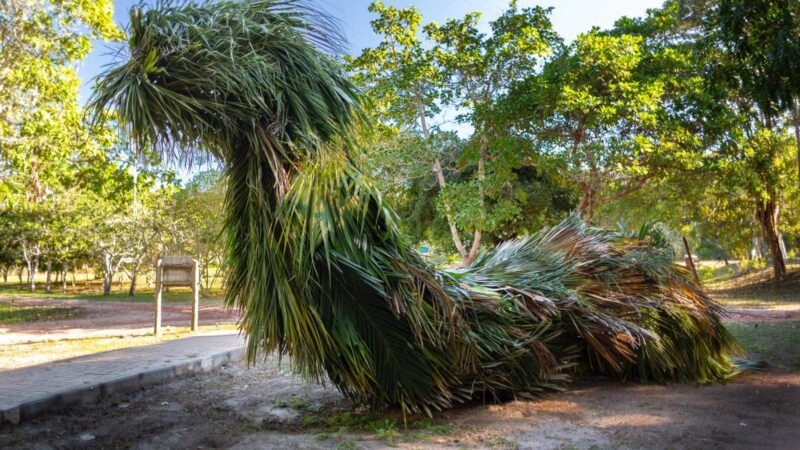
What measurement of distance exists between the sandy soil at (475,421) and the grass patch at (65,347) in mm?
2935

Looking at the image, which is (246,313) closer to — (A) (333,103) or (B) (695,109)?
(A) (333,103)

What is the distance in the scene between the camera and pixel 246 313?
4.49 m

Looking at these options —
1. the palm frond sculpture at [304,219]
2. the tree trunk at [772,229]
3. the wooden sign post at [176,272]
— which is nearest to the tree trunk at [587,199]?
the wooden sign post at [176,272]

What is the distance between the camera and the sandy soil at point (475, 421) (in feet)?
13.7

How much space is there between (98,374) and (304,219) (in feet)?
12.1

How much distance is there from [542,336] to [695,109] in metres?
10.3

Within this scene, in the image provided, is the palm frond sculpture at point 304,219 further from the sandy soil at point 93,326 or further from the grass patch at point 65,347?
the sandy soil at point 93,326

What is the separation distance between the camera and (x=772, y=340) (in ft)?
30.2

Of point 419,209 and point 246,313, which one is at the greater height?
point 419,209

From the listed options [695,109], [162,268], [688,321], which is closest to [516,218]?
[695,109]

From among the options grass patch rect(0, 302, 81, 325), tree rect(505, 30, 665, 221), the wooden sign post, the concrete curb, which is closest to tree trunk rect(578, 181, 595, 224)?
tree rect(505, 30, 665, 221)

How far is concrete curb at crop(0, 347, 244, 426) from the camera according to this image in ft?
15.4

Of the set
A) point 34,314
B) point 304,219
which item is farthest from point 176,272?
point 34,314

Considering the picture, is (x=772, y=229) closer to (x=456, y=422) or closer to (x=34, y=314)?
(x=456, y=422)
